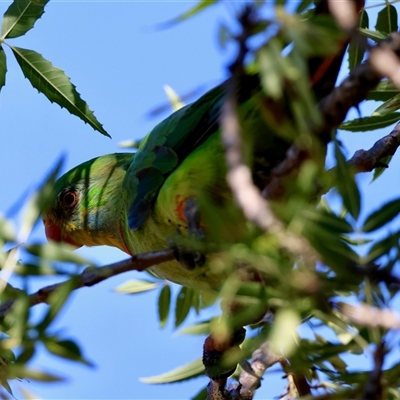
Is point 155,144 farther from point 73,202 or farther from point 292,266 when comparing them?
point 292,266

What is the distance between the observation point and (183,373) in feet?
10.3

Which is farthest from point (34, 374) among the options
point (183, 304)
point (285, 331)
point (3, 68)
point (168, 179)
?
point (183, 304)

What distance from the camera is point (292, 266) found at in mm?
1025

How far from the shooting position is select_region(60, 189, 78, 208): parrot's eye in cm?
349

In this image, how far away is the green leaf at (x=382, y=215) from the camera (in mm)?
1081

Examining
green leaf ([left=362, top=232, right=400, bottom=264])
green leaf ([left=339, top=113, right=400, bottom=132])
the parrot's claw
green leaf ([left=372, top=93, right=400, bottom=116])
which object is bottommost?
green leaf ([left=339, top=113, right=400, bottom=132])

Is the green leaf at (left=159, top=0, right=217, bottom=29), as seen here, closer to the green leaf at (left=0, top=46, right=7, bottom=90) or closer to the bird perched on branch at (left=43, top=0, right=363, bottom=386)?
the bird perched on branch at (left=43, top=0, right=363, bottom=386)

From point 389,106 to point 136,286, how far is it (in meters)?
1.59

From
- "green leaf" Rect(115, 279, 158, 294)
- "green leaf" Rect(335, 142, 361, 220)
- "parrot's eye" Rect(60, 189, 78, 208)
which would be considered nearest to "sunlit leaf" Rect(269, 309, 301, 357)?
"green leaf" Rect(335, 142, 361, 220)

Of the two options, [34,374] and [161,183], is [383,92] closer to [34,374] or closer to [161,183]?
[161,183]

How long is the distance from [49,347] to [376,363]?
1.60ft

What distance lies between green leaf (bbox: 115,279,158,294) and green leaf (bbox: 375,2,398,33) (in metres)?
1.62

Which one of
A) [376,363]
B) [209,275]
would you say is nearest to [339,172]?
[376,363]

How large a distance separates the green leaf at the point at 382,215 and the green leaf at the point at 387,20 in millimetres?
1521
